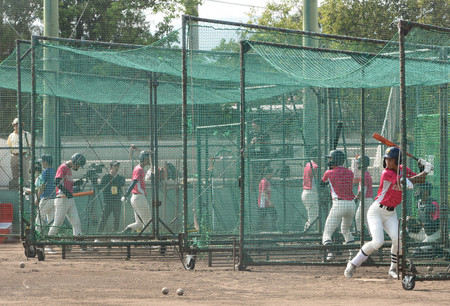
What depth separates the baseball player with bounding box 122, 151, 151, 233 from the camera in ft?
38.3

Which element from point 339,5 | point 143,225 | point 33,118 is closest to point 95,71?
point 33,118

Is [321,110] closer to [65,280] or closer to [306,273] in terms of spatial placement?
[306,273]

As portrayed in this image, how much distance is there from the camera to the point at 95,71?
1193cm

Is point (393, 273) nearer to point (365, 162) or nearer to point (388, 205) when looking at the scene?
point (388, 205)

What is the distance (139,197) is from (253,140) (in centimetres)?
338

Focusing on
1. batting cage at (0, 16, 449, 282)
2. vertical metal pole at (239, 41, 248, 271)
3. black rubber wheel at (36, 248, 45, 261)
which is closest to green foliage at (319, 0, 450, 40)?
batting cage at (0, 16, 449, 282)

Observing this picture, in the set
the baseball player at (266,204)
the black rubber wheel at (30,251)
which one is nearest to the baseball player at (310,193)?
the baseball player at (266,204)

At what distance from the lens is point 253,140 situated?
9.30 metres

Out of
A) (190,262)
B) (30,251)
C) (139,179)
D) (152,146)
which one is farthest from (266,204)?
(30,251)

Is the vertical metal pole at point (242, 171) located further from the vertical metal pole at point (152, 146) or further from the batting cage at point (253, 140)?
the vertical metal pole at point (152, 146)

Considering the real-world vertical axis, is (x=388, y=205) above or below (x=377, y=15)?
below

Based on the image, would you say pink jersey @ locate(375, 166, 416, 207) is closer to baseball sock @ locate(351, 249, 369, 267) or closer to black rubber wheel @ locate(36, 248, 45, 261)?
baseball sock @ locate(351, 249, 369, 267)

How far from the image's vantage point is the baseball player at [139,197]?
1169 cm

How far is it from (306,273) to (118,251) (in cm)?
380
